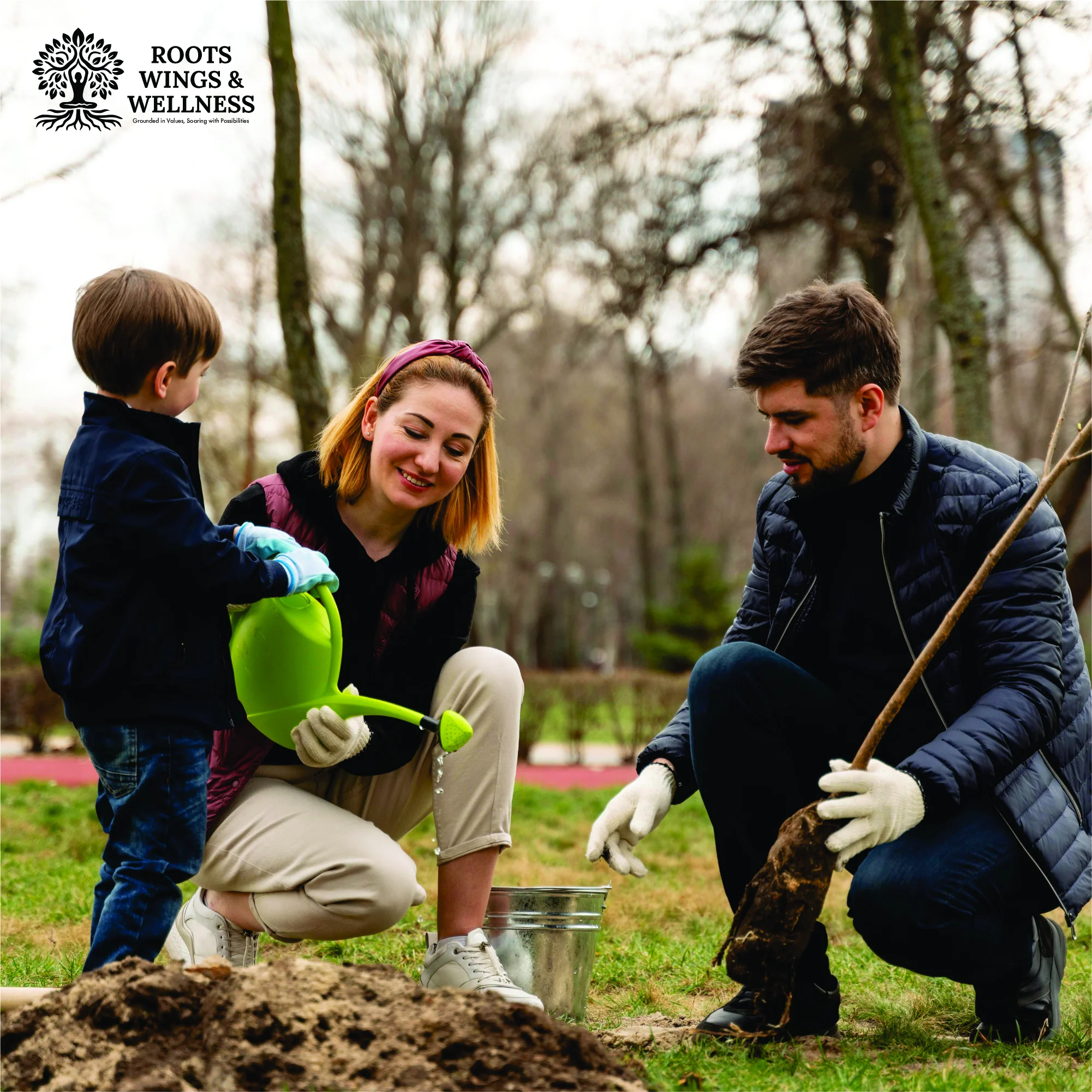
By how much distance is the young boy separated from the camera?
2248 mm

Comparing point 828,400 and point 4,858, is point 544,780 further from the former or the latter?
Answer: point 828,400

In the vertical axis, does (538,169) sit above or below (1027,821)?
above

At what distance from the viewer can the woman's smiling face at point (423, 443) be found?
265 cm

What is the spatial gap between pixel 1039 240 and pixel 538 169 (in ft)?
27.9

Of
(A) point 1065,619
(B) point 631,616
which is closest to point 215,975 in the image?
(A) point 1065,619

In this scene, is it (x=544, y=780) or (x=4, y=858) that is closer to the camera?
(x=4, y=858)

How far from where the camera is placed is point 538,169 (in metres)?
15.5

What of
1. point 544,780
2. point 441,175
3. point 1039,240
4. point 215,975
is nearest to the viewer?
point 215,975

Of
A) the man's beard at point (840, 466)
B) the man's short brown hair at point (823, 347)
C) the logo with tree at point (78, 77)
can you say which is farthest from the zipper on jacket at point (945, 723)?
the logo with tree at point (78, 77)

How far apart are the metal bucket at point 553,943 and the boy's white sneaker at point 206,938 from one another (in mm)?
560

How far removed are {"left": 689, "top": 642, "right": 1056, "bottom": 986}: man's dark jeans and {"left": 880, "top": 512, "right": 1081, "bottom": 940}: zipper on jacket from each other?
0.07ft

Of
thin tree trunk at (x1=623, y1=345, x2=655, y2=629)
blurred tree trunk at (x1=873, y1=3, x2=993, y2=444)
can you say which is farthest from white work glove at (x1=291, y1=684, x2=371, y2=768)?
thin tree trunk at (x1=623, y1=345, x2=655, y2=629)

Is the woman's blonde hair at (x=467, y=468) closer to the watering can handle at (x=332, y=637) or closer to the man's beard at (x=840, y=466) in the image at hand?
the watering can handle at (x=332, y=637)

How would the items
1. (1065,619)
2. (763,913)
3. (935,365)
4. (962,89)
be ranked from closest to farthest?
(763,913) < (1065,619) < (962,89) < (935,365)
